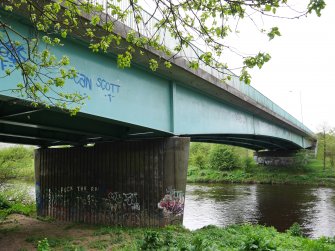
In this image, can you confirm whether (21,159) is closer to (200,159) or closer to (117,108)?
(200,159)

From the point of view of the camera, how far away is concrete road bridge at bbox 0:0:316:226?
32.1 feet

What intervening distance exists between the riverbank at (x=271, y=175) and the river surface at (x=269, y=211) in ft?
34.5

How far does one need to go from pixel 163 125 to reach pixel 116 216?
3893 mm

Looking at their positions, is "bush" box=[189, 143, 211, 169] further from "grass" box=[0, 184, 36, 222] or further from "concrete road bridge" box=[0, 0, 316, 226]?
"concrete road bridge" box=[0, 0, 316, 226]

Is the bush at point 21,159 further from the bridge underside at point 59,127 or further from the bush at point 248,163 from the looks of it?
the bush at point 248,163

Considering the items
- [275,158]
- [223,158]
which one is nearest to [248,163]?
[223,158]

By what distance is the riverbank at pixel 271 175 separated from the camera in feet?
131

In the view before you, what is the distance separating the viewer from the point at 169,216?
12.1m

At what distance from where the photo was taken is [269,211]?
2205cm

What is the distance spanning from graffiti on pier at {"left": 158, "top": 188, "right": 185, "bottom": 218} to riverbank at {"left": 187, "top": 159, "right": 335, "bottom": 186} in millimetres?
30630

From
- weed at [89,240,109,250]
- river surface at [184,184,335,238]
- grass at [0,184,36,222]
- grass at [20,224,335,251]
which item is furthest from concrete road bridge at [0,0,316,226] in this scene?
river surface at [184,184,335,238]

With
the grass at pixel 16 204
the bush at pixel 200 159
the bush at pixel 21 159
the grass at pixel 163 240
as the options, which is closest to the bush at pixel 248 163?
the bush at pixel 200 159

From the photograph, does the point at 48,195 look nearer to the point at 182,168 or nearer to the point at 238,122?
the point at 182,168

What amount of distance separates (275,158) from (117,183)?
38.2 meters
